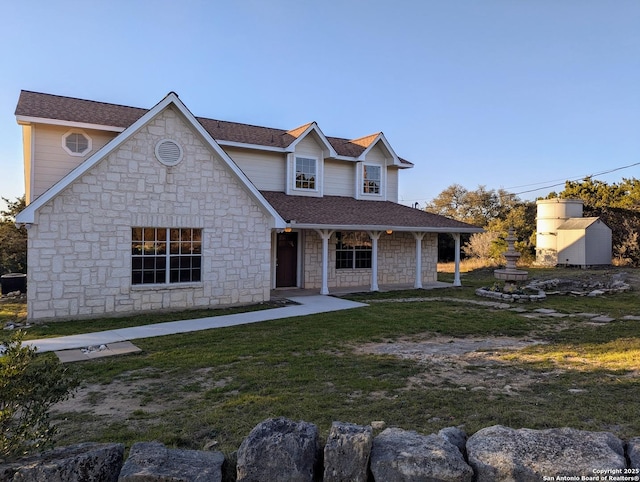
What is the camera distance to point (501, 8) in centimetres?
1448

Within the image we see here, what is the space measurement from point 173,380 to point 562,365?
618cm

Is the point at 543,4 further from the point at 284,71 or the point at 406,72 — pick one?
the point at 284,71

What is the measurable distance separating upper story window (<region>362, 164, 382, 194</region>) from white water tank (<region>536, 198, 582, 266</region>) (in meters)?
15.2

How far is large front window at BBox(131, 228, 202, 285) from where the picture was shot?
467 inches

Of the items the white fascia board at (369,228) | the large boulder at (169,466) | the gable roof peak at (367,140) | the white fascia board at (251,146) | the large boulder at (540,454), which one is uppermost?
the gable roof peak at (367,140)

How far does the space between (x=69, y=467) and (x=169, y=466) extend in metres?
0.66

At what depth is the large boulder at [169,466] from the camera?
2838 millimetres

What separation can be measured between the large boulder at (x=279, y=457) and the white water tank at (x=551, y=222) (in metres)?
29.1

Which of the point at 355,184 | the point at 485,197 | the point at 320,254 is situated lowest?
the point at 320,254

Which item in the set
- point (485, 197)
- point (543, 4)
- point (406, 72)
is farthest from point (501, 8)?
point (485, 197)

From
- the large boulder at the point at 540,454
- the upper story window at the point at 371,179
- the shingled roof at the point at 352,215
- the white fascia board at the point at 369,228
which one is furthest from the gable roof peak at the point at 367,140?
the large boulder at the point at 540,454

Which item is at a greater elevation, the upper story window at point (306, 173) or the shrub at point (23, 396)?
the upper story window at point (306, 173)

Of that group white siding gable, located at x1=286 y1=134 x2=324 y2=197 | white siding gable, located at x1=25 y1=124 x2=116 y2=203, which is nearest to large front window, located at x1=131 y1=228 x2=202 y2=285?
white siding gable, located at x1=25 y1=124 x2=116 y2=203

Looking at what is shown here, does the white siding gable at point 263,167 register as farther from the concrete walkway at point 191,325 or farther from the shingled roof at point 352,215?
the concrete walkway at point 191,325
